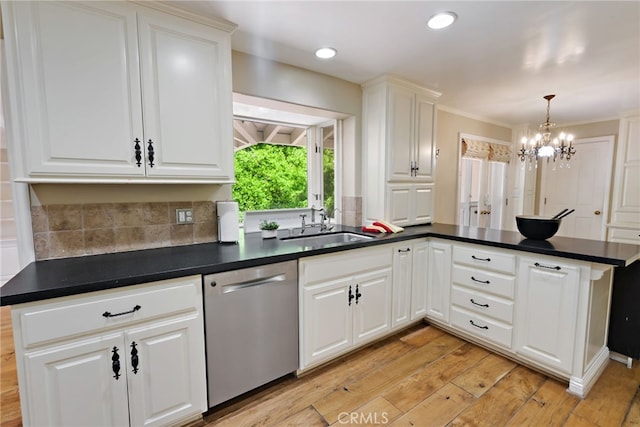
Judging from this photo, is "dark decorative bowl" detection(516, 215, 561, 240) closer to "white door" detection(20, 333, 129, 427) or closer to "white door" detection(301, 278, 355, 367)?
"white door" detection(301, 278, 355, 367)

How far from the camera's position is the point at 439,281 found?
262 cm

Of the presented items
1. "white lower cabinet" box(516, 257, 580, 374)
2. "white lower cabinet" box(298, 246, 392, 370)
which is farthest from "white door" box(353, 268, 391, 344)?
"white lower cabinet" box(516, 257, 580, 374)

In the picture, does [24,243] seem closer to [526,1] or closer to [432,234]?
[432,234]

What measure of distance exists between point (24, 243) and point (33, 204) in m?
0.22

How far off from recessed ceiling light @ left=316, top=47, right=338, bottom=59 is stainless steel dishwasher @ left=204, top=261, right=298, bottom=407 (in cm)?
157

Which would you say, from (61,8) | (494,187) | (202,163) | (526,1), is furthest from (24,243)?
(494,187)

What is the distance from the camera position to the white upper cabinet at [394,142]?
2.76 m

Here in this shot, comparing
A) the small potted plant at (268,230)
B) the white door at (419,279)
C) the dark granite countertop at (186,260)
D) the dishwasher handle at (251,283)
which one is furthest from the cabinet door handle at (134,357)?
the white door at (419,279)

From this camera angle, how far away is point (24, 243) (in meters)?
1.60

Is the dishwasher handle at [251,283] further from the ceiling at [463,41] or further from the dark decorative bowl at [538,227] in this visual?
the dark decorative bowl at [538,227]

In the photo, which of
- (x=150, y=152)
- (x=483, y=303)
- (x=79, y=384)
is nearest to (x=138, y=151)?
(x=150, y=152)

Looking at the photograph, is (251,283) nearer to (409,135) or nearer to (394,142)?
(394,142)

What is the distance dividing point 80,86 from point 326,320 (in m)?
1.95

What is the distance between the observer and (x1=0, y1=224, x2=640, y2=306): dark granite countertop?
1238 millimetres
